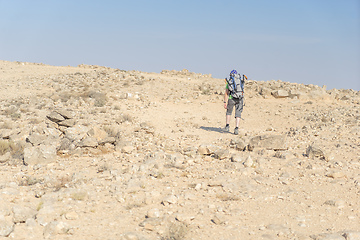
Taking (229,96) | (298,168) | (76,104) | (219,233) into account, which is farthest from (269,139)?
(76,104)

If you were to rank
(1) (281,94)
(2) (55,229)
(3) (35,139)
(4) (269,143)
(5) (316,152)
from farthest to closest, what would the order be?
(1) (281,94) < (3) (35,139) < (4) (269,143) < (5) (316,152) < (2) (55,229)

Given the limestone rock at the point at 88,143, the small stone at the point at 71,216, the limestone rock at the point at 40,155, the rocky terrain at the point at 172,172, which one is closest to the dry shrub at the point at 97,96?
the rocky terrain at the point at 172,172

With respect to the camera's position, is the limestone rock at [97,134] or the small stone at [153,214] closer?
the small stone at [153,214]

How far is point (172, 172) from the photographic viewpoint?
7.88 meters

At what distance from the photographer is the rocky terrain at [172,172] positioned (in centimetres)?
553

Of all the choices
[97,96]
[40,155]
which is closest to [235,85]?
[40,155]

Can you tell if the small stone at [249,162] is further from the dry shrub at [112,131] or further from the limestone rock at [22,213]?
the limestone rock at [22,213]

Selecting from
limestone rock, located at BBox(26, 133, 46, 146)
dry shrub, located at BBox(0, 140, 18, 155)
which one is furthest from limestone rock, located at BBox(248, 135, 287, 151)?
dry shrub, located at BBox(0, 140, 18, 155)

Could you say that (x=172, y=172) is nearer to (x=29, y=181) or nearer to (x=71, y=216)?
(x=71, y=216)

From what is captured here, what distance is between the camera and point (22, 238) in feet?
16.8

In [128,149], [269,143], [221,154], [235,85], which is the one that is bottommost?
[128,149]

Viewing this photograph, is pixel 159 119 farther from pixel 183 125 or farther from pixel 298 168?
pixel 298 168

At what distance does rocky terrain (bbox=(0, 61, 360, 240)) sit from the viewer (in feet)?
18.1

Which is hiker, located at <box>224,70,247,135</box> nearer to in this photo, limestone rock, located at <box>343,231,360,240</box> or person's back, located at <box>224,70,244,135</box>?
person's back, located at <box>224,70,244,135</box>
